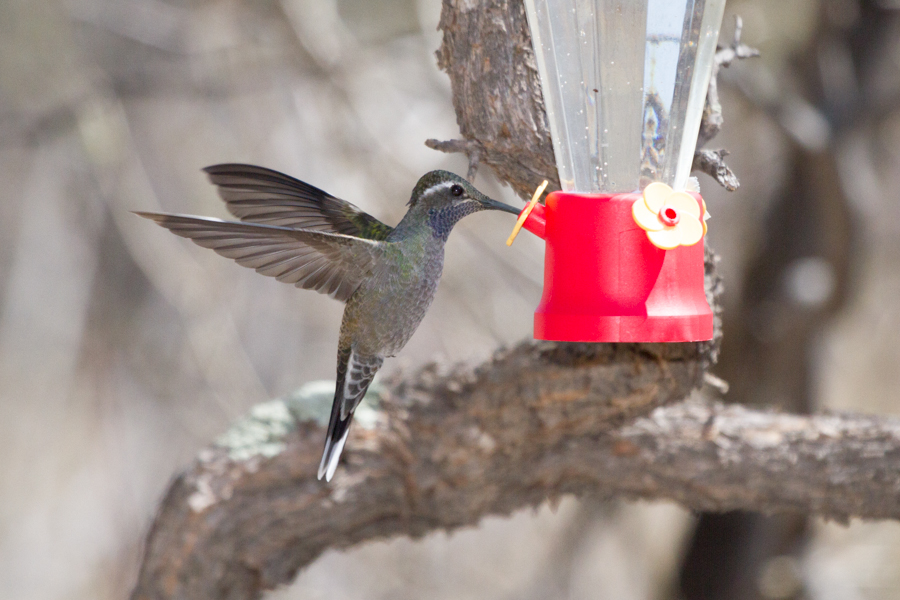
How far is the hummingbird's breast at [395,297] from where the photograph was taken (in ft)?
6.68

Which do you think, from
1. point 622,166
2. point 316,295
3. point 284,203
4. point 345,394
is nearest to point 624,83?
point 622,166

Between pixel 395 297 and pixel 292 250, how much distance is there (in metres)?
0.30

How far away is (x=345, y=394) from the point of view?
2193mm

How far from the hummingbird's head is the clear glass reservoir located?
0.27 m

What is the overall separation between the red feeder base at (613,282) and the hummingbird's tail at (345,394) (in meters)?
0.60

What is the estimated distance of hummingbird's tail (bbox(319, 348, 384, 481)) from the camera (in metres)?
2.19

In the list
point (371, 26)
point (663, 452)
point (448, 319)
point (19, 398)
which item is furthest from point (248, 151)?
point (663, 452)

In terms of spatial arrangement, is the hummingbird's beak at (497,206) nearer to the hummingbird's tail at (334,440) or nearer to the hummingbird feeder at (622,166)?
Result: the hummingbird feeder at (622,166)

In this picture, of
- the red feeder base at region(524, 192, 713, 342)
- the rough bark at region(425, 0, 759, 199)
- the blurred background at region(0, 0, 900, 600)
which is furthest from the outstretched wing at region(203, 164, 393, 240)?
the blurred background at region(0, 0, 900, 600)

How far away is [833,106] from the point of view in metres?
3.83

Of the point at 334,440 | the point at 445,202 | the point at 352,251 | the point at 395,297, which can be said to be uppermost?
the point at 445,202

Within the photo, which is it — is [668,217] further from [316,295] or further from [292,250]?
[316,295]

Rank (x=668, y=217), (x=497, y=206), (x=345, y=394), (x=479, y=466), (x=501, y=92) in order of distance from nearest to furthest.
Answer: (x=668, y=217)
(x=497, y=206)
(x=501, y=92)
(x=345, y=394)
(x=479, y=466)

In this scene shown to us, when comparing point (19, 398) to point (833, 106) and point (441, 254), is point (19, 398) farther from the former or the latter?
point (833, 106)
